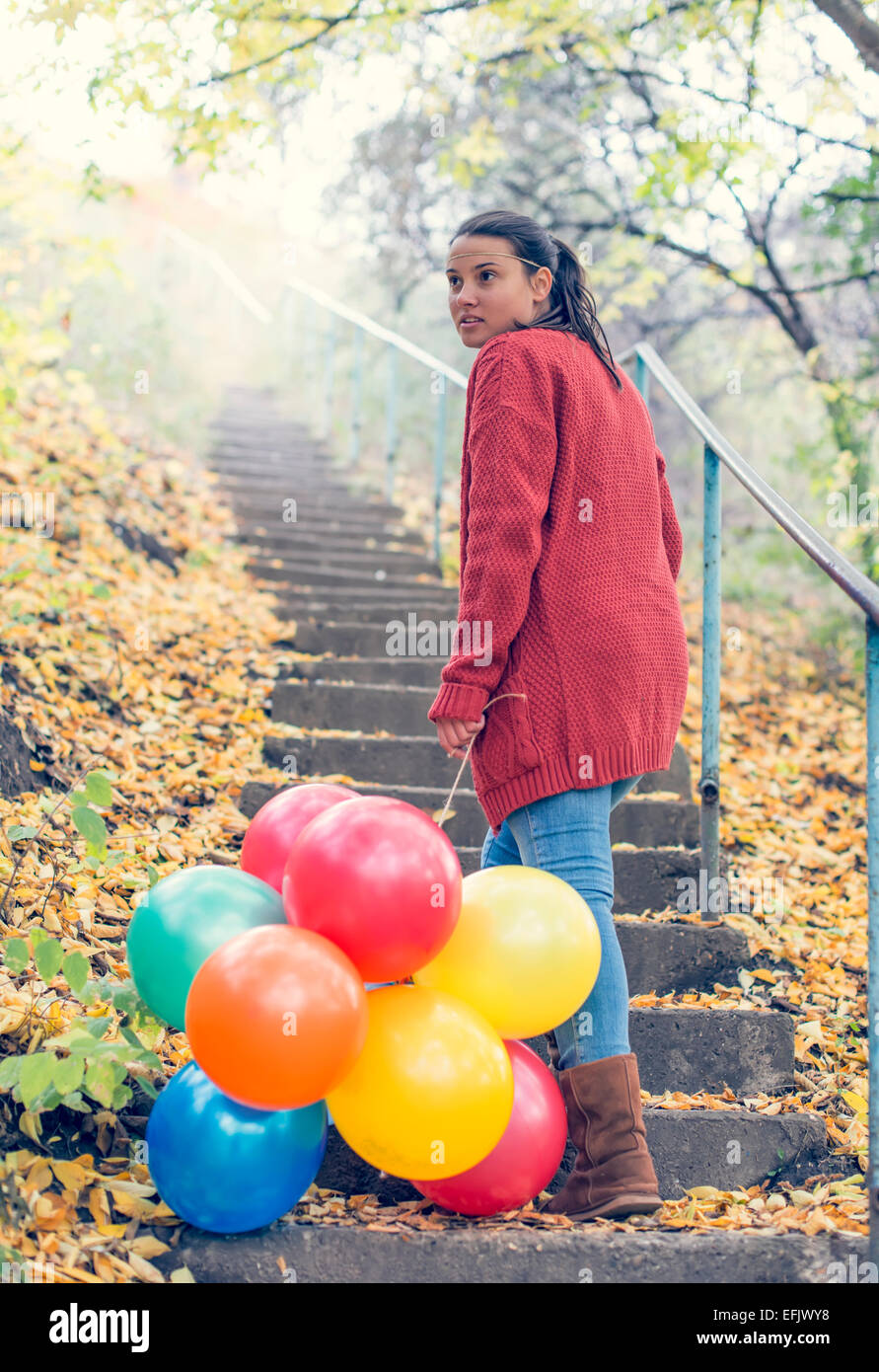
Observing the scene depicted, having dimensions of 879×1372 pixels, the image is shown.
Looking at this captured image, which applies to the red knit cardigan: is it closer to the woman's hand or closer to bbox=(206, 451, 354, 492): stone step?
the woman's hand

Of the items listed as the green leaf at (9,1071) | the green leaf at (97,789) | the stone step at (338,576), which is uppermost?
the stone step at (338,576)

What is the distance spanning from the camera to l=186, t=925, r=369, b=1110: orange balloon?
4.65 ft

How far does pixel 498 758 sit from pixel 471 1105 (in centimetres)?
53

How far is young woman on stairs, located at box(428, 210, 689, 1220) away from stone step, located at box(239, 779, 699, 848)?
1.13m

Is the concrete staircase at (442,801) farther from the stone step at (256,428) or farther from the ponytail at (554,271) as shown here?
the stone step at (256,428)

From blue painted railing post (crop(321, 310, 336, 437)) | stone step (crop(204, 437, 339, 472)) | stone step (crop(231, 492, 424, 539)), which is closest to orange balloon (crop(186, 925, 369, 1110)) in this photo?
stone step (crop(231, 492, 424, 539))

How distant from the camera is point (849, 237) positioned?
5.22 metres

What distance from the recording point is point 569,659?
1793mm

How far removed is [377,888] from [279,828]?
0.35 metres

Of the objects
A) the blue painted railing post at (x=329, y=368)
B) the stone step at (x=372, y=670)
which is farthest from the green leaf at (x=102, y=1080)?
the blue painted railing post at (x=329, y=368)

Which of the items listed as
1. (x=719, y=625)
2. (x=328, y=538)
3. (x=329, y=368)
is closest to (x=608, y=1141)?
(x=719, y=625)

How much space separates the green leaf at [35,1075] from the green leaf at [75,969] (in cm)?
13

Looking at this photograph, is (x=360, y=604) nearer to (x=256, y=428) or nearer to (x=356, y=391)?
(x=356, y=391)

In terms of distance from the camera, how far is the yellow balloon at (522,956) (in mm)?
1616
